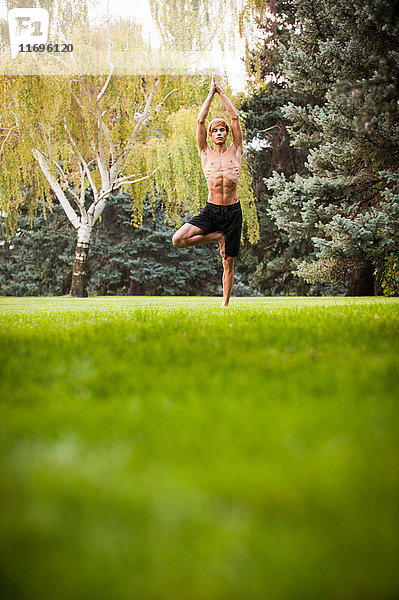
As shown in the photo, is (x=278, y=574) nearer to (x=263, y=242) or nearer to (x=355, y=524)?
(x=355, y=524)

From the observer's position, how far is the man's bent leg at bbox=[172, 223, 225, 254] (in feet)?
23.2

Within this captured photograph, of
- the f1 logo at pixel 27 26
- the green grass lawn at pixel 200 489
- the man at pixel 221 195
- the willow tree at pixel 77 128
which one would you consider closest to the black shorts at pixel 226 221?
the man at pixel 221 195

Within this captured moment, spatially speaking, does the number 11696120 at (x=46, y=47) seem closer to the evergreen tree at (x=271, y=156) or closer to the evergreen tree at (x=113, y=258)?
the evergreen tree at (x=271, y=156)

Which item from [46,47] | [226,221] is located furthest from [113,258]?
[226,221]

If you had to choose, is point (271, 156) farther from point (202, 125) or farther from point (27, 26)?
point (202, 125)

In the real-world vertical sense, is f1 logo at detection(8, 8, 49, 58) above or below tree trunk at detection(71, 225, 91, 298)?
above

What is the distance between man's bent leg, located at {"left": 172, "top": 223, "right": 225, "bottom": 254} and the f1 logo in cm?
1139

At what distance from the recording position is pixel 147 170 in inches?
664

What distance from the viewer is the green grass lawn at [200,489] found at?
2.32 ft

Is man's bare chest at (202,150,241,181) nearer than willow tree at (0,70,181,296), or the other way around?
man's bare chest at (202,150,241,181)

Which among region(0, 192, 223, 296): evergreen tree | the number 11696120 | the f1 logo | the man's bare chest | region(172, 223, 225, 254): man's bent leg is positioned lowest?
region(0, 192, 223, 296): evergreen tree

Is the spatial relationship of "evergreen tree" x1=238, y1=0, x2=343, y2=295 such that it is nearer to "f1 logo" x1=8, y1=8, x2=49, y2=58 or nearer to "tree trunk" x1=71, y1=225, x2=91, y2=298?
"tree trunk" x1=71, y1=225, x2=91, y2=298

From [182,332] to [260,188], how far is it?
19.5 metres

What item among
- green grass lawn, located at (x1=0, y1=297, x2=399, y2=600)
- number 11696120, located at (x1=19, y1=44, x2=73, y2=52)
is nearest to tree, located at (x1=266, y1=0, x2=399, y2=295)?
number 11696120, located at (x1=19, y1=44, x2=73, y2=52)
